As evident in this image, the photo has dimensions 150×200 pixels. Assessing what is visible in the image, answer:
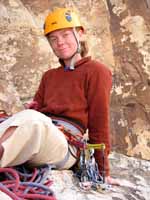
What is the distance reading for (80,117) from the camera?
308 centimetres

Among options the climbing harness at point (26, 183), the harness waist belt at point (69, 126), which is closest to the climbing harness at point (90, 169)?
the harness waist belt at point (69, 126)

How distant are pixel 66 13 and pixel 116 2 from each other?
102 inches

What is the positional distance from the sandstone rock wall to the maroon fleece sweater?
64.3 inches

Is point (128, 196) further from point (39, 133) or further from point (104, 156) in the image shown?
point (39, 133)

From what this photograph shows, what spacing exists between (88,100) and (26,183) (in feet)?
2.98

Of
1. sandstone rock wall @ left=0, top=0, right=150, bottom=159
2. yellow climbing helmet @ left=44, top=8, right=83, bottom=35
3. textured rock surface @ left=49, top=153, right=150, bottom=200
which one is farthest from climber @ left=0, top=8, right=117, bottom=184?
sandstone rock wall @ left=0, top=0, right=150, bottom=159

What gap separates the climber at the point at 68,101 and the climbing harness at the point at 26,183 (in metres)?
0.09

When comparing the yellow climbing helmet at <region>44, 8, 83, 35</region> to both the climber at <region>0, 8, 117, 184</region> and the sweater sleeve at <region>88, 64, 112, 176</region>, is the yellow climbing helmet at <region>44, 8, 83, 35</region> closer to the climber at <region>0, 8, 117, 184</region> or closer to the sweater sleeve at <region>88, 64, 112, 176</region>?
the climber at <region>0, 8, 117, 184</region>

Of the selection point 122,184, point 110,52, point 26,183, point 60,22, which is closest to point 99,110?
point 122,184

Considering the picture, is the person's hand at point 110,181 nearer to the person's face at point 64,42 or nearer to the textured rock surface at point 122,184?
the textured rock surface at point 122,184

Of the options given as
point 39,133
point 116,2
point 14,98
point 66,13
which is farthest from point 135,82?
point 39,133

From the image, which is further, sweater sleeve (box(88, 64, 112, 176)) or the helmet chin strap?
the helmet chin strap

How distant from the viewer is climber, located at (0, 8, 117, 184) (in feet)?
8.86

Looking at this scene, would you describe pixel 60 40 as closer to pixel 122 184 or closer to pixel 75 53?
pixel 75 53
